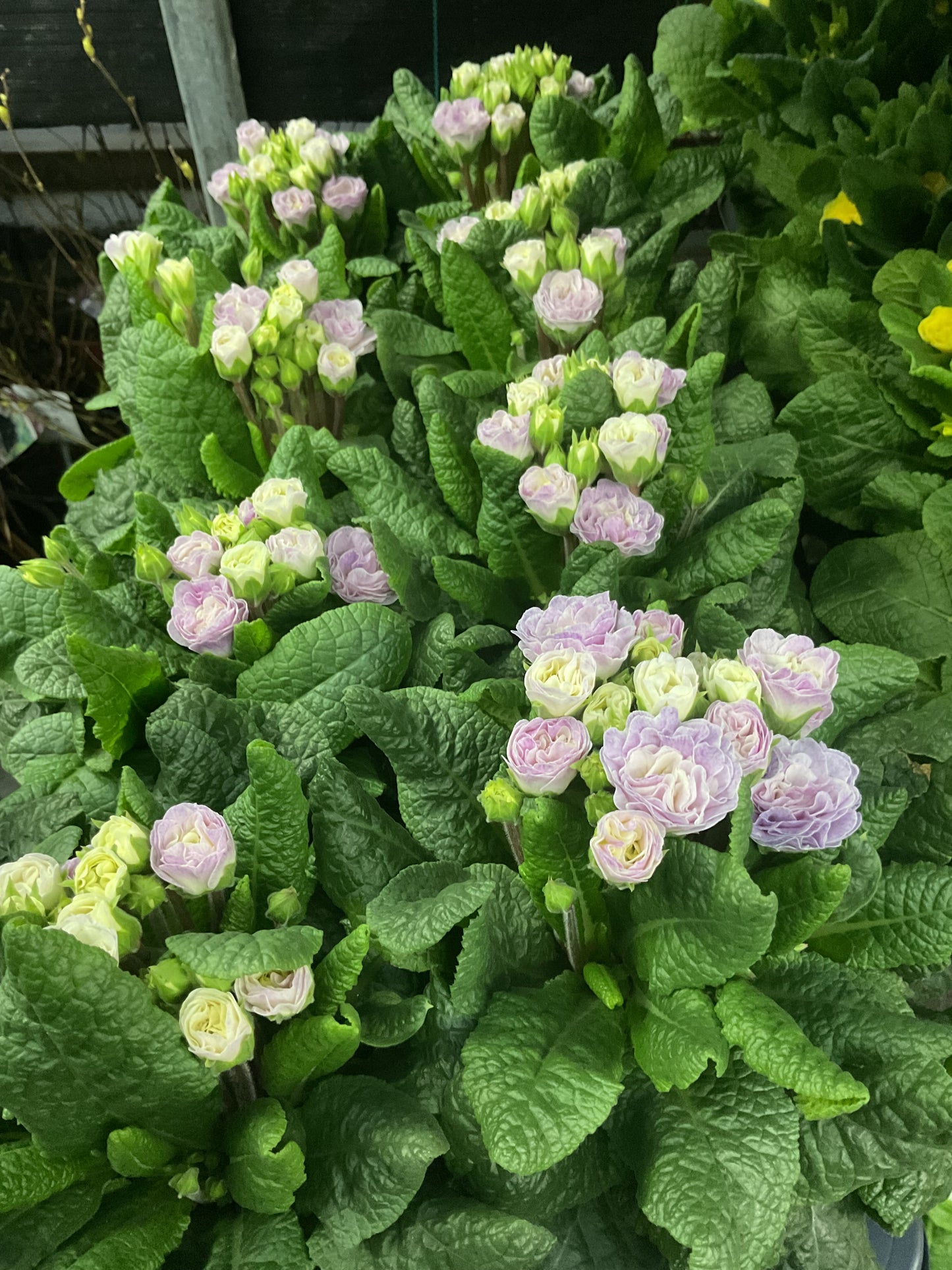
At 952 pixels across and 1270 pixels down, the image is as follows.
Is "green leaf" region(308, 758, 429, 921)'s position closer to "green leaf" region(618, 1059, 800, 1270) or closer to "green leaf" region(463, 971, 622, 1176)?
"green leaf" region(463, 971, 622, 1176)

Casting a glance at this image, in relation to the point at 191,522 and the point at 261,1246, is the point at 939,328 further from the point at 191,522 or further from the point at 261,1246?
the point at 261,1246

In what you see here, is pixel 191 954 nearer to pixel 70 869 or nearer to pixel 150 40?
pixel 70 869

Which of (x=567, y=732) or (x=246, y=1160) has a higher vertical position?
(x=567, y=732)

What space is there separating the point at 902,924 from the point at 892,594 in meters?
0.56

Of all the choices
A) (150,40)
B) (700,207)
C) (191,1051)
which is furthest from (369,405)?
(150,40)

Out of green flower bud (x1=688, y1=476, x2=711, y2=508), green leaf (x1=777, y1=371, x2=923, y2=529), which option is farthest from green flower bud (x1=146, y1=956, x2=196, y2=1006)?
green leaf (x1=777, y1=371, x2=923, y2=529)

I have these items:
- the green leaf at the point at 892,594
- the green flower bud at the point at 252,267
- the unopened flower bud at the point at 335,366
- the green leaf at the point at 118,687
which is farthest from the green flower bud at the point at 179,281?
the green leaf at the point at 892,594

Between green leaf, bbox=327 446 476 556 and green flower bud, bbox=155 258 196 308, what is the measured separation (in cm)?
34

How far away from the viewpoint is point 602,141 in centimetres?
154

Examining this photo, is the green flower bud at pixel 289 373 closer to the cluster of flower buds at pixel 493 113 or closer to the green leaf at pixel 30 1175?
the cluster of flower buds at pixel 493 113

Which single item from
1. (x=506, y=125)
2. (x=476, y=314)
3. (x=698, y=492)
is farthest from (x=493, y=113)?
(x=698, y=492)

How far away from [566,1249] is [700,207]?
53.2 inches

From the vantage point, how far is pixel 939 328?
4.06 ft

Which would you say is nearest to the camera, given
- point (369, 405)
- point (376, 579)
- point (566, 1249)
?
point (566, 1249)
